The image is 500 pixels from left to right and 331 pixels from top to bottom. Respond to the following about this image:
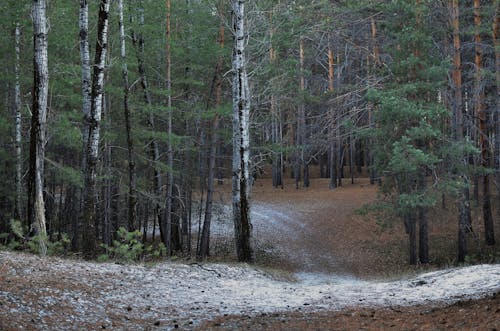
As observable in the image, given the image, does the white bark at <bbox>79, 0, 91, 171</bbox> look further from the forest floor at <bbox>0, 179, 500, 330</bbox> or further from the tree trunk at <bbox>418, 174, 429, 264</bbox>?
the tree trunk at <bbox>418, 174, 429, 264</bbox>

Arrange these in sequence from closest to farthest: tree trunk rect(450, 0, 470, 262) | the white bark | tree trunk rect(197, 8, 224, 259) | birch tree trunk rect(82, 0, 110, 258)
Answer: birch tree trunk rect(82, 0, 110, 258) → the white bark → tree trunk rect(450, 0, 470, 262) → tree trunk rect(197, 8, 224, 259)

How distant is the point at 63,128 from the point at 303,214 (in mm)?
17445

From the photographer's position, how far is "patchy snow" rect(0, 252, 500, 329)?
7715 millimetres

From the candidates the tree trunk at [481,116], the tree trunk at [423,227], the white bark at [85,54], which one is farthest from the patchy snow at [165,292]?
the tree trunk at [481,116]

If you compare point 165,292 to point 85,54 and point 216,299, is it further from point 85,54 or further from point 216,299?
point 85,54

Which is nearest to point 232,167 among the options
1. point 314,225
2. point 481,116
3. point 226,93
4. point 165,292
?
point 226,93

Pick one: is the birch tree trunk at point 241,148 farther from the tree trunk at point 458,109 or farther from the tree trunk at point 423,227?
the tree trunk at point 458,109

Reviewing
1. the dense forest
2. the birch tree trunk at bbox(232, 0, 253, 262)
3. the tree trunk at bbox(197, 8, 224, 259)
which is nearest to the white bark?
the dense forest

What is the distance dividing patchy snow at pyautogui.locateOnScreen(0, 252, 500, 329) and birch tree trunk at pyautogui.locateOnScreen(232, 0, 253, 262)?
11.8 feet

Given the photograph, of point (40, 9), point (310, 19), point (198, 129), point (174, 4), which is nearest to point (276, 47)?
point (310, 19)

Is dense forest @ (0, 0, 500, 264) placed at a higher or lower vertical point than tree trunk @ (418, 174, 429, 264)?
higher

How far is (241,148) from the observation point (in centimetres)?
1606

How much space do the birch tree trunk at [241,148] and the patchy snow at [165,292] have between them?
3.59m

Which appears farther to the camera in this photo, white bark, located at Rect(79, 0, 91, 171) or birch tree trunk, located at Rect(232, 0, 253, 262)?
birch tree trunk, located at Rect(232, 0, 253, 262)
